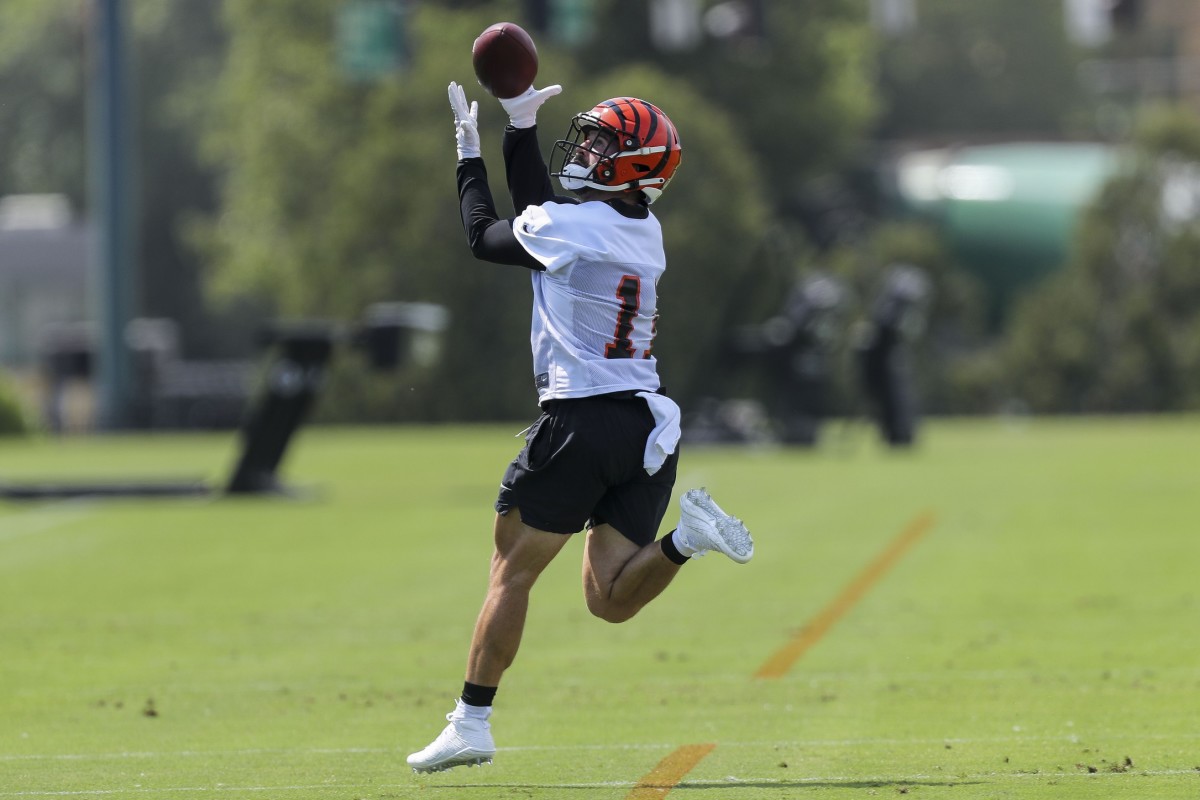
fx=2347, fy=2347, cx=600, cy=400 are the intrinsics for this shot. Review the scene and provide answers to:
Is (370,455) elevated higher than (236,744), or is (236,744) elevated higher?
(236,744)

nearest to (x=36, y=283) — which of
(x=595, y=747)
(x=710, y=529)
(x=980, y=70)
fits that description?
(x=980, y=70)

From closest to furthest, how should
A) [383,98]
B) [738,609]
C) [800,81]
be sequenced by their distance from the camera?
[738,609] → [383,98] → [800,81]

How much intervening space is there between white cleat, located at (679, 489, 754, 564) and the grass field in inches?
30.5

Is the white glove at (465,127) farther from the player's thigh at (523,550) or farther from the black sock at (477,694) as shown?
the black sock at (477,694)

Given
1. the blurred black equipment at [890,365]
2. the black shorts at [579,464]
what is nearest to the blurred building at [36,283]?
the blurred black equipment at [890,365]

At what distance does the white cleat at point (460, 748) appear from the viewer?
25.5ft

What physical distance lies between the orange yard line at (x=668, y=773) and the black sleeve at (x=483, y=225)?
176 cm

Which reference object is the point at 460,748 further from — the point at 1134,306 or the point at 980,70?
the point at 980,70

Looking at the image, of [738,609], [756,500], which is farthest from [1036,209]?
[738,609]

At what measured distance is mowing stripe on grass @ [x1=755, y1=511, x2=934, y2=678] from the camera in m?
11.4

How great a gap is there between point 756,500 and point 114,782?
15439 mm

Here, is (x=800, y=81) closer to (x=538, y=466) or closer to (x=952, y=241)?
(x=952, y=241)

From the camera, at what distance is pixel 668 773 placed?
8.05 meters

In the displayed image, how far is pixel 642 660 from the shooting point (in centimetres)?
1164
